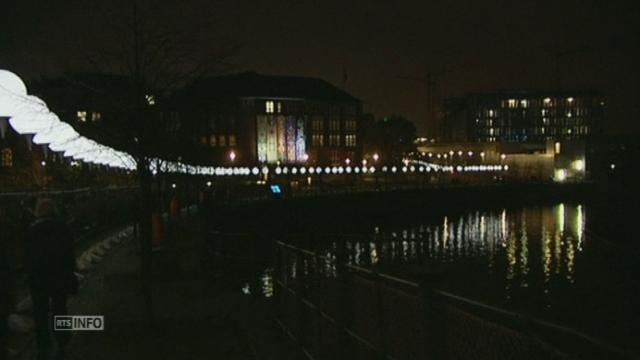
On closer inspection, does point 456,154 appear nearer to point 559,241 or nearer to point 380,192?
point 380,192

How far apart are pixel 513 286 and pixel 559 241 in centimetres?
2806

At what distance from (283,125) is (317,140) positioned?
7.82 m

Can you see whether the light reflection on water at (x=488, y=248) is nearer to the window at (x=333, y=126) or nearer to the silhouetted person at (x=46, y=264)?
the silhouetted person at (x=46, y=264)

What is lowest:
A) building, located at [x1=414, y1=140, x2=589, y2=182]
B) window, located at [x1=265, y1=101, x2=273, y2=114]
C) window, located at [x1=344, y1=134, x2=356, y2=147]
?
building, located at [x1=414, y1=140, x2=589, y2=182]

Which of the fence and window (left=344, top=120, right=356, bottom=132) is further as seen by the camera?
window (left=344, top=120, right=356, bottom=132)

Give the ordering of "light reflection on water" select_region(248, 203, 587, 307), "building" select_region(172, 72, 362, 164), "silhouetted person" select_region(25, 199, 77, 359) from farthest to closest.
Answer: "building" select_region(172, 72, 362, 164) < "light reflection on water" select_region(248, 203, 587, 307) < "silhouetted person" select_region(25, 199, 77, 359)

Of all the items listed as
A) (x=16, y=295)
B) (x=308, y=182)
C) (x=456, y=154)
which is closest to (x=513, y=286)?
(x=16, y=295)

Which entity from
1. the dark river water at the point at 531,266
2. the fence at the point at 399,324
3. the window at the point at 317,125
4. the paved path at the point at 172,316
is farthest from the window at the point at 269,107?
the fence at the point at 399,324

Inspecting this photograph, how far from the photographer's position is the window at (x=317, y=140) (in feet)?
458

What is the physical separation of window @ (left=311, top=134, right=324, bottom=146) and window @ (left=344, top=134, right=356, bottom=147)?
Answer: 4.57 meters

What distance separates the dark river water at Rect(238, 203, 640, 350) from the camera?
29.3 meters

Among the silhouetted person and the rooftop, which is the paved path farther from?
the rooftop

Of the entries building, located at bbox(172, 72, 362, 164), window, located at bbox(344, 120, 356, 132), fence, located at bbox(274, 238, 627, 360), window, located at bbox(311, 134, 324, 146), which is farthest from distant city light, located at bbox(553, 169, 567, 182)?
fence, located at bbox(274, 238, 627, 360)

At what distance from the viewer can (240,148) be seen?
5241 inches
